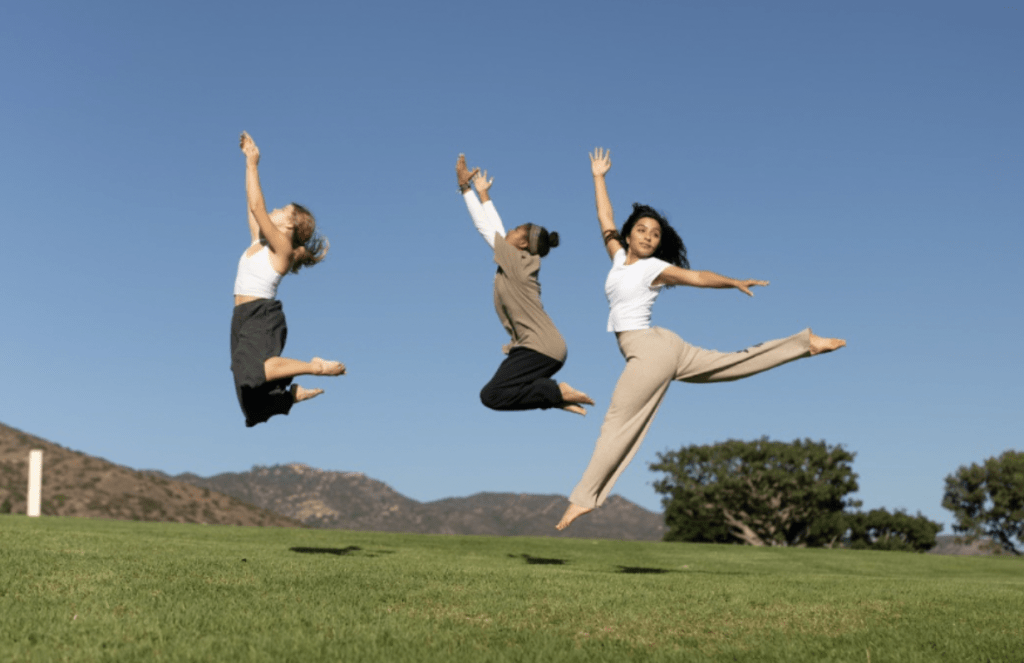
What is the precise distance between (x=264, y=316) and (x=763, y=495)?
4263 cm

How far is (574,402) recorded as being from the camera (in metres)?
8.92

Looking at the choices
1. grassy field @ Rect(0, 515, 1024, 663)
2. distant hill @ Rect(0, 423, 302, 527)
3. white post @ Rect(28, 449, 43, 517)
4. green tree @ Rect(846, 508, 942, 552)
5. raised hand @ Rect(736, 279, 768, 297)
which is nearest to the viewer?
grassy field @ Rect(0, 515, 1024, 663)

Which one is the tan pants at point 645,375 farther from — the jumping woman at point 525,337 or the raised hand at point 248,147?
the raised hand at point 248,147

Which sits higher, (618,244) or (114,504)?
(618,244)

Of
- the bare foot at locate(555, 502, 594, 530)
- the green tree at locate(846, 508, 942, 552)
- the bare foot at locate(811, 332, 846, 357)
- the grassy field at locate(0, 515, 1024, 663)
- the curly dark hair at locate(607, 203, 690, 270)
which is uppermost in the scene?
the curly dark hair at locate(607, 203, 690, 270)

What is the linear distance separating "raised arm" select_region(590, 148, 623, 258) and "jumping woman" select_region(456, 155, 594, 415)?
0.67 m

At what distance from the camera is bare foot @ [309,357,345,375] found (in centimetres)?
867

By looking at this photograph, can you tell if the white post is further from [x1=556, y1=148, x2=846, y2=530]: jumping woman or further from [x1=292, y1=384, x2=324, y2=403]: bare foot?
[x1=556, y1=148, x2=846, y2=530]: jumping woman

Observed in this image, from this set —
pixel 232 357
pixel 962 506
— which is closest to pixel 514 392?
pixel 232 357

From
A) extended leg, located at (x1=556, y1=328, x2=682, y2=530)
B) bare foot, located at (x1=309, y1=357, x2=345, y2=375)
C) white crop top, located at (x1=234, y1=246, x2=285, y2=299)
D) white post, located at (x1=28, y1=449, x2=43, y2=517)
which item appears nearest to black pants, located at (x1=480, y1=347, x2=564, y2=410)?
extended leg, located at (x1=556, y1=328, x2=682, y2=530)

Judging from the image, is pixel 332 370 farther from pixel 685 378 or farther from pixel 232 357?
pixel 685 378

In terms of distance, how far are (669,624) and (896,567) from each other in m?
15.4

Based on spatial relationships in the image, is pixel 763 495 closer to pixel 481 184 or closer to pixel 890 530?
pixel 890 530

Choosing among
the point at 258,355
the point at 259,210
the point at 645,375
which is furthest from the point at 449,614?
the point at 259,210
